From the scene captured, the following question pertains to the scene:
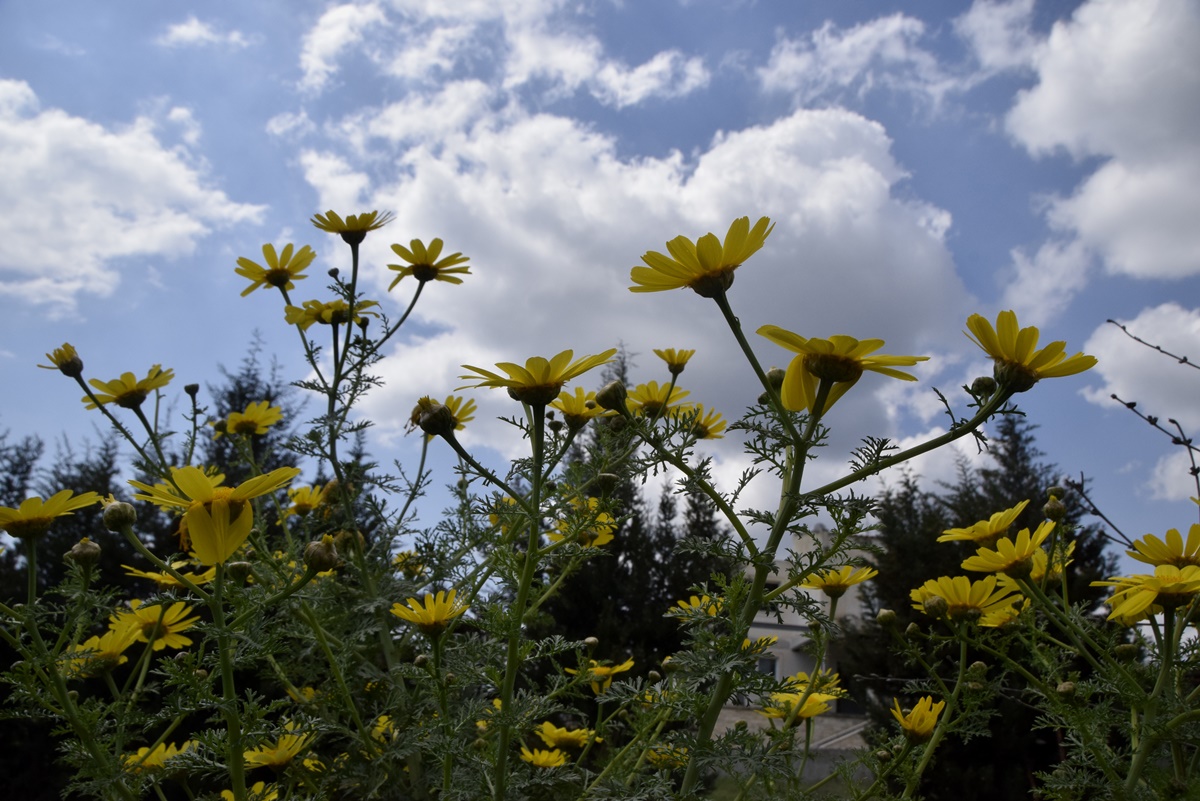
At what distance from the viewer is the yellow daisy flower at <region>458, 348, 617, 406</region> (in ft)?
4.10

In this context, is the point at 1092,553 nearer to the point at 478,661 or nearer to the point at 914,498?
the point at 914,498

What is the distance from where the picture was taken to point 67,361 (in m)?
2.24

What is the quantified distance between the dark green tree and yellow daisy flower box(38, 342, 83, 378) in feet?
15.3

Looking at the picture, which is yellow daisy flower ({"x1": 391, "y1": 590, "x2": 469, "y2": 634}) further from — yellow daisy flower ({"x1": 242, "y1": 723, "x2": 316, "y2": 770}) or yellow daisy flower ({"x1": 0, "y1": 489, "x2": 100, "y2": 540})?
yellow daisy flower ({"x1": 0, "y1": 489, "x2": 100, "y2": 540})

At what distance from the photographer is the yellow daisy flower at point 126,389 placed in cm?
230

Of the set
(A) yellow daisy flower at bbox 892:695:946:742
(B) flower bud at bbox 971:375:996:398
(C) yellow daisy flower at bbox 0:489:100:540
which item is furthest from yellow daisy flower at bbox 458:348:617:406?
(A) yellow daisy flower at bbox 892:695:946:742

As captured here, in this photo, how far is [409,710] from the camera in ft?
6.30

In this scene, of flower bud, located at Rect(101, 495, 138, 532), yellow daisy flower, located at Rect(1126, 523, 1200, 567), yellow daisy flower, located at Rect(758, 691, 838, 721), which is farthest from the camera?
yellow daisy flower, located at Rect(758, 691, 838, 721)

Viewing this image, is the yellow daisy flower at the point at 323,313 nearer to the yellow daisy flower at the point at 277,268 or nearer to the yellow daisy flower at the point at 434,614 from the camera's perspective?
the yellow daisy flower at the point at 277,268

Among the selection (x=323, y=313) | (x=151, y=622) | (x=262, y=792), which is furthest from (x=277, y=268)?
(x=262, y=792)

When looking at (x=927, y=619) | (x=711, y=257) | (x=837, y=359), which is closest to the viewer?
(x=837, y=359)

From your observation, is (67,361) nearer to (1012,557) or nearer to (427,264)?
(427,264)

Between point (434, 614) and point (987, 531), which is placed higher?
point (987, 531)

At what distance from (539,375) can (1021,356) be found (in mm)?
698
